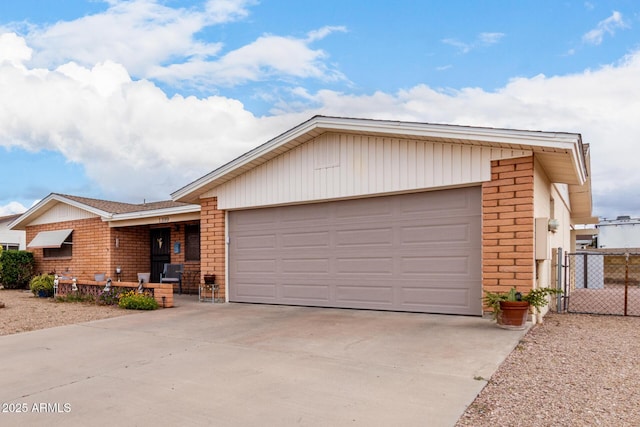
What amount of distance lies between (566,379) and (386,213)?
15.9 feet

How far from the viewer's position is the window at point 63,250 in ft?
54.5

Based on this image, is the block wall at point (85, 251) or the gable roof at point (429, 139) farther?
the block wall at point (85, 251)

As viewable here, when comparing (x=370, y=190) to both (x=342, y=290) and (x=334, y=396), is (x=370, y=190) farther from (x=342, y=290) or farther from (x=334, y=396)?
(x=334, y=396)

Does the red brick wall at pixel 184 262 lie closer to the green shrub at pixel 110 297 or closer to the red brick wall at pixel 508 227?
the green shrub at pixel 110 297

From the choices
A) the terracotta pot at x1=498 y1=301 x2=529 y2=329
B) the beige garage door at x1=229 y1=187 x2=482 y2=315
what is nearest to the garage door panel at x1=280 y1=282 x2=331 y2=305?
the beige garage door at x1=229 y1=187 x2=482 y2=315

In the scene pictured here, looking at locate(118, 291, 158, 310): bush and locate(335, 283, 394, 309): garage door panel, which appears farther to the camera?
locate(118, 291, 158, 310): bush

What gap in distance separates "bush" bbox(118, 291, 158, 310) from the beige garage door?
6.03ft

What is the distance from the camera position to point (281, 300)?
1037cm

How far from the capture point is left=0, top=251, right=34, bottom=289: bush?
17.2 metres

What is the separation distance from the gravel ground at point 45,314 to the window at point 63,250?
4612mm

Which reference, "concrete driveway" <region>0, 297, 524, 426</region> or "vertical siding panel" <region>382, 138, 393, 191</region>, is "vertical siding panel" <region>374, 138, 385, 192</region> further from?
"concrete driveway" <region>0, 297, 524, 426</region>

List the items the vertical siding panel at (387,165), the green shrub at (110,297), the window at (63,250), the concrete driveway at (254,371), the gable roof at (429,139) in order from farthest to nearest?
the window at (63,250) → the green shrub at (110,297) → the vertical siding panel at (387,165) → the gable roof at (429,139) → the concrete driveway at (254,371)

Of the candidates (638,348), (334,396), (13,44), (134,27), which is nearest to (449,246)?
(638,348)

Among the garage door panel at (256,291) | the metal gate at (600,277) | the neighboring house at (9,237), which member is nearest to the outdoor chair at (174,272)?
the garage door panel at (256,291)
